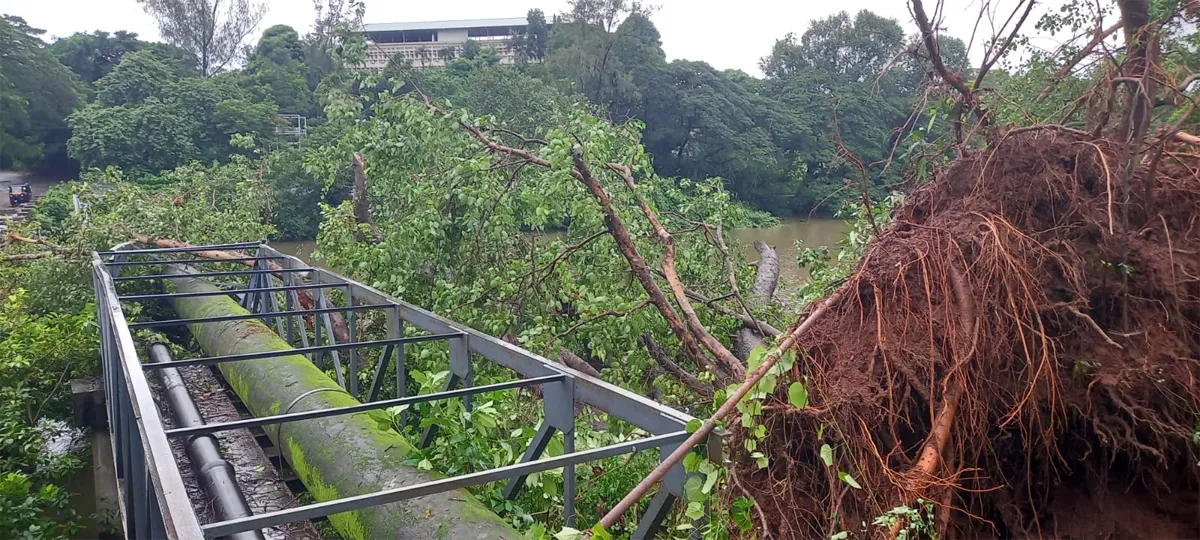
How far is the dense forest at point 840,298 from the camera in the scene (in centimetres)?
298

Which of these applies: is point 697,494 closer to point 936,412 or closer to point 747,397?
point 747,397

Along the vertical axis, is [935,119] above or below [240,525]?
above

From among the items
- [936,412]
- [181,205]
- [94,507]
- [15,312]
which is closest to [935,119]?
[936,412]

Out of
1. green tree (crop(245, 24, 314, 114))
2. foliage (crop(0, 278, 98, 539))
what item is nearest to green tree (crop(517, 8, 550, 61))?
green tree (crop(245, 24, 314, 114))

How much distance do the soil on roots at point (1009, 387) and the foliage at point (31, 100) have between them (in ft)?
116

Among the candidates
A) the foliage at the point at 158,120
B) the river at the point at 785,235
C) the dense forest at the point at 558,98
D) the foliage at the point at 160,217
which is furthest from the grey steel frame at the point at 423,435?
the foliage at the point at 158,120

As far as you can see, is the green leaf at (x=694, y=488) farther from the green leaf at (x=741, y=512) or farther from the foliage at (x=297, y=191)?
the foliage at (x=297, y=191)

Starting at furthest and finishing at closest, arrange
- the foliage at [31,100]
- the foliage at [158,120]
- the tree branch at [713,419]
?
the foliage at [31,100] < the foliage at [158,120] < the tree branch at [713,419]

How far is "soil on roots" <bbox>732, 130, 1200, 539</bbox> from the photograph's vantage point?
2.94 meters

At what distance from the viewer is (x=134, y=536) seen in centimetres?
361

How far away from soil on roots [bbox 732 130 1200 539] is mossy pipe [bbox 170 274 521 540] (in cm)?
109

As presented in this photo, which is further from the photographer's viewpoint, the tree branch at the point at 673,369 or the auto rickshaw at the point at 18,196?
the auto rickshaw at the point at 18,196

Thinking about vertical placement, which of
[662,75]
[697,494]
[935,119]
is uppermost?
[662,75]

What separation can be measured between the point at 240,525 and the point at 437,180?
16.4ft
